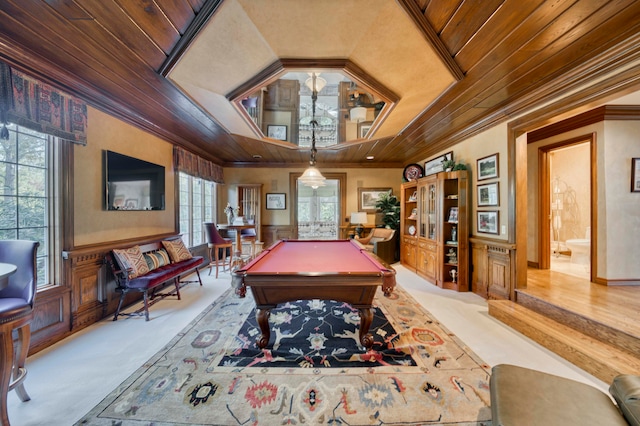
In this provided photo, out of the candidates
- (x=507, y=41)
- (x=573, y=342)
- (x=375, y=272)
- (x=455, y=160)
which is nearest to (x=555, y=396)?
(x=375, y=272)

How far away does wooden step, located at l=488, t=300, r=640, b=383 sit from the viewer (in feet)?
6.25

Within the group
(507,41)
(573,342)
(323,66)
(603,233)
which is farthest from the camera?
(603,233)

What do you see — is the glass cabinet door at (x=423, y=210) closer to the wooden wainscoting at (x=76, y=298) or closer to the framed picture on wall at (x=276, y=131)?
the framed picture on wall at (x=276, y=131)

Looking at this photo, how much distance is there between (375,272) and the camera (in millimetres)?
2092

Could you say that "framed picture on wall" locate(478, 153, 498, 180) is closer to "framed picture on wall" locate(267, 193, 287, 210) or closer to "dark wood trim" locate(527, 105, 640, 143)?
"dark wood trim" locate(527, 105, 640, 143)

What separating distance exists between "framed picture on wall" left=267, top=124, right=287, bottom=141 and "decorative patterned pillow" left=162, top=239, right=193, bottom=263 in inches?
106

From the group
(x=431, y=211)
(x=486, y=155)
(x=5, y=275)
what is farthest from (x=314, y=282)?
(x=486, y=155)

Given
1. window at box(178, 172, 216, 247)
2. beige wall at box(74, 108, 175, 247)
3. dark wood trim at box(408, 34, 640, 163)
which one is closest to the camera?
dark wood trim at box(408, 34, 640, 163)

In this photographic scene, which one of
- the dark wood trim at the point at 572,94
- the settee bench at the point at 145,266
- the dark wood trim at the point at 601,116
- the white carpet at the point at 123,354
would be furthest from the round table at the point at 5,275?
the dark wood trim at the point at 601,116

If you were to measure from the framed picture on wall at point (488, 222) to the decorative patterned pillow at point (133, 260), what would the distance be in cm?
516

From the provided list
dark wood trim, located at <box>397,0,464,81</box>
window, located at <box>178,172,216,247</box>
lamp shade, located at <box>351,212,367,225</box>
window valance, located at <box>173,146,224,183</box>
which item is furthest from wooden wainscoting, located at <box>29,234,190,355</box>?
lamp shade, located at <box>351,212,367,225</box>

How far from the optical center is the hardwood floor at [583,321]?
1.99 metres

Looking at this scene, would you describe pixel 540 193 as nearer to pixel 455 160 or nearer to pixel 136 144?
pixel 455 160

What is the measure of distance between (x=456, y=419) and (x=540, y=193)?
15.7 ft
